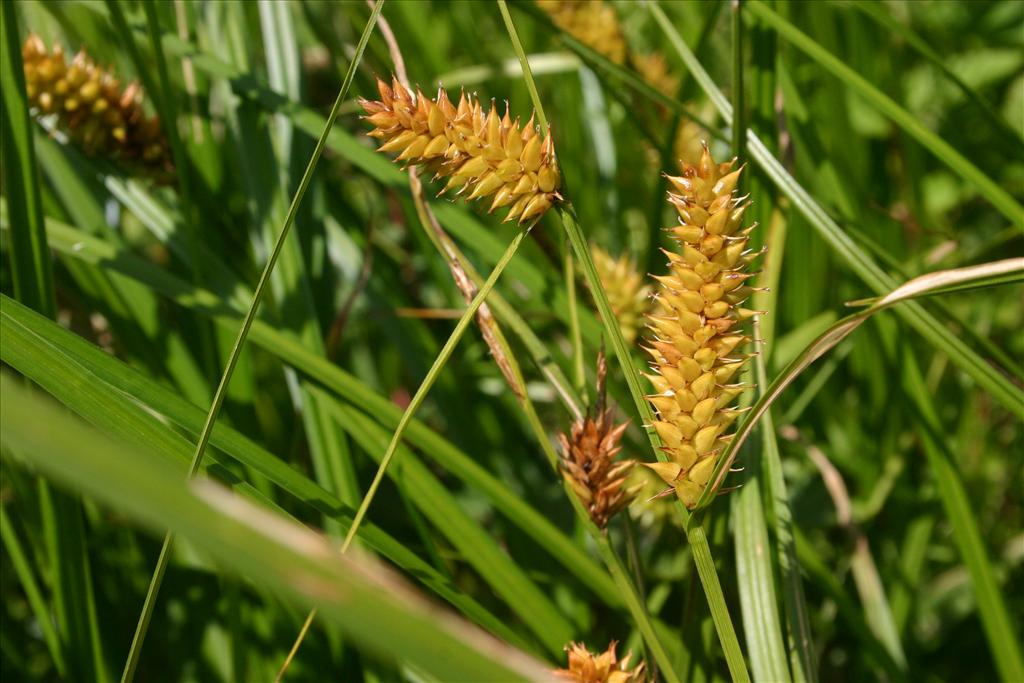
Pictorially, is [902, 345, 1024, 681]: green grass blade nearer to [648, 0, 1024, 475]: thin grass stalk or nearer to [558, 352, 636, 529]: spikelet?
[648, 0, 1024, 475]: thin grass stalk

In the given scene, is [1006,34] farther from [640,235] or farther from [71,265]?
[71,265]

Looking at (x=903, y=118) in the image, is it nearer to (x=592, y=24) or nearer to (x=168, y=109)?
(x=592, y=24)

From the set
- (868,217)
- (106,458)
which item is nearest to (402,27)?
(868,217)

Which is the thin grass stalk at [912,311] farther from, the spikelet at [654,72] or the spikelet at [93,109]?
the spikelet at [93,109]

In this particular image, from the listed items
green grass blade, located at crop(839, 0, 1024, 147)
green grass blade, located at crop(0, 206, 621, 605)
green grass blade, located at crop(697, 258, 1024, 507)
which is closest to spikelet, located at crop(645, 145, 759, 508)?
green grass blade, located at crop(697, 258, 1024, 507)

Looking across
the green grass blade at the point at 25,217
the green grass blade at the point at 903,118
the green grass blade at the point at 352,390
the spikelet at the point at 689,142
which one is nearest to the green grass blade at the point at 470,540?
the green grass blade at the point at 352,390

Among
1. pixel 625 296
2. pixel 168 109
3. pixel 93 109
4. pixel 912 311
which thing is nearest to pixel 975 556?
pixel 912 311
